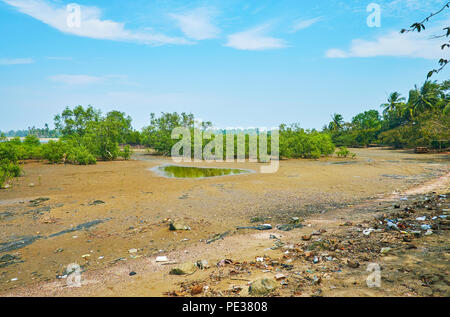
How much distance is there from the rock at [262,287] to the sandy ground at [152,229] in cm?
13

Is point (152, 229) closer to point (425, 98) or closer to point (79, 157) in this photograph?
point (79, 157)

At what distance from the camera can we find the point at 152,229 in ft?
18.6

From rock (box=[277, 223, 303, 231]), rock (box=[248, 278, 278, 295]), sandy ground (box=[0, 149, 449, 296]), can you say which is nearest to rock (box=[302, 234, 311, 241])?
sandy ground (box=[0, 149, 449, 296])

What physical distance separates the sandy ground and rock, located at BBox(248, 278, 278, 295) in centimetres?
13

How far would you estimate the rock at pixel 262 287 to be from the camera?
2.60 meters

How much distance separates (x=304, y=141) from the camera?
26.0 metres

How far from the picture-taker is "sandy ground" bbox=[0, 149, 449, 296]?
3236mm

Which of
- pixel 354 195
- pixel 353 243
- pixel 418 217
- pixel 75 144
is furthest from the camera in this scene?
pixel 75 144

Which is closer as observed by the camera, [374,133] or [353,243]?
[353,243]

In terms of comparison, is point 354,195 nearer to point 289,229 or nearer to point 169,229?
point 289,229

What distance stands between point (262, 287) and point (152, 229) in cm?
370

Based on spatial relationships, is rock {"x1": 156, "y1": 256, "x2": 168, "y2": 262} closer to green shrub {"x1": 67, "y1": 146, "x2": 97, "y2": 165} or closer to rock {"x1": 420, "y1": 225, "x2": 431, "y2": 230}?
rock {"x1": 420, "y1": 225, "x2": 431, "y2": 230}
